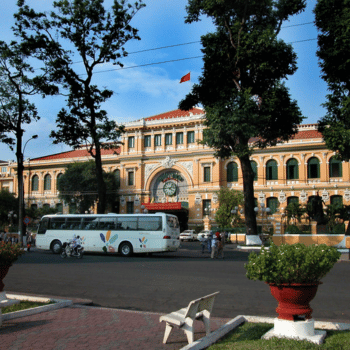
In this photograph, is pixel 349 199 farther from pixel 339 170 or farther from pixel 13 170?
pixel 13 170

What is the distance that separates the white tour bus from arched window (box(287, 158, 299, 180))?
79.6 feet

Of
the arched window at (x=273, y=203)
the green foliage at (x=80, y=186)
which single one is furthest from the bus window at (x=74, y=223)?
the arched window at (x=273, y=203)

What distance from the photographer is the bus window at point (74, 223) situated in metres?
26.1

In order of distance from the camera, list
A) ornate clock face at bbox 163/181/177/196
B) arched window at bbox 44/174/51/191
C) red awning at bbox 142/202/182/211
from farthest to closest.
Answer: arched window at bbox 44/174/51/191 → ornate clock face at bbox 163/181/177/196 → red awning at bbox 142/202/182/211

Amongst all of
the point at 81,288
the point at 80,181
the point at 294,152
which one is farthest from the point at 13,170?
the point at 81,288

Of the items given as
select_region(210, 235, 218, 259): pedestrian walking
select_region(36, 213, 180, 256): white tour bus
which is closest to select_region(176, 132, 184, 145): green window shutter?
select_region(36, 213, 180, 256): white tour bus

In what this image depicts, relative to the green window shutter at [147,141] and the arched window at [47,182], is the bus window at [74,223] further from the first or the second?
the arched window at [47,182]

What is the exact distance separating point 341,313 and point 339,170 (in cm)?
3898

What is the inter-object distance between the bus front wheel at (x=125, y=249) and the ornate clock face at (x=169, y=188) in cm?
2599

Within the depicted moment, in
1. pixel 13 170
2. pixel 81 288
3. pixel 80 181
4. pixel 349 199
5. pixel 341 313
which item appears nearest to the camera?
pixel 341 313

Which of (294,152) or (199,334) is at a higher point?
(294,152)

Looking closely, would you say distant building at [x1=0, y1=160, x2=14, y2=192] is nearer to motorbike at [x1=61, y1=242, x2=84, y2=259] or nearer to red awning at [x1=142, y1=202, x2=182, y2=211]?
red awning at [x1=142, y1=202, x2=182, y2=211]

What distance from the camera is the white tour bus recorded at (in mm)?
23844

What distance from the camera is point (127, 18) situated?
2555 cm
